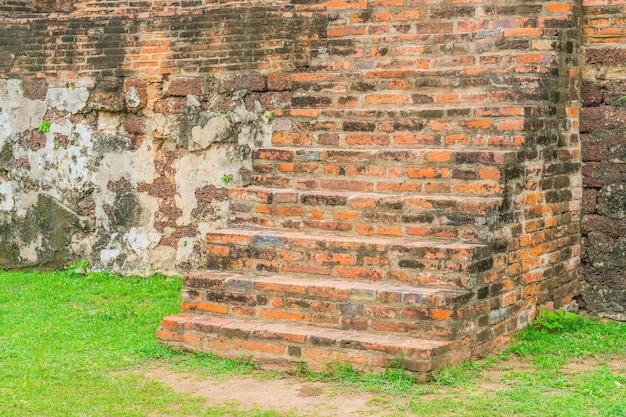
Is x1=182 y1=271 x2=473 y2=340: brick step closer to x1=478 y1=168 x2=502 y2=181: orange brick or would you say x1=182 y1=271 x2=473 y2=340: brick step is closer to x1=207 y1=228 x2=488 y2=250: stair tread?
x1=207 y1=228 x2=488 y2=250: stair tread

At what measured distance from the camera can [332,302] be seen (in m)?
5.33

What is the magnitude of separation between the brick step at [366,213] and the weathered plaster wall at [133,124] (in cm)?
206

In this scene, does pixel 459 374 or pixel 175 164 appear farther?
pixel 175 164

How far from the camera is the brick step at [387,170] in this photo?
18.0 ft

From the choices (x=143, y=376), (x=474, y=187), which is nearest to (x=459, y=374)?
(x=474, y=187)

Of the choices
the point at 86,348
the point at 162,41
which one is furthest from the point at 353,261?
the point at 162,41

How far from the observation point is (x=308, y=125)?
6223 mm

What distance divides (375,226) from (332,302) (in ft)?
1.90

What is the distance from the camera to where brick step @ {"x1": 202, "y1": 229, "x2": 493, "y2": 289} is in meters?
5.22

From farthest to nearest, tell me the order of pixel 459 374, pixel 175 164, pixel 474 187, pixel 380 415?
1. pixel 175 164
2. pixel 474 187
3. pixel 459 374
4. pixel 380 415

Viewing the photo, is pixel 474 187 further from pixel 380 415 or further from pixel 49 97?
pixel 49 97

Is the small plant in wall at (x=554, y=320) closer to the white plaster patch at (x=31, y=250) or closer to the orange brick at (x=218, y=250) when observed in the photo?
the orange brick at (x=218, y=250)

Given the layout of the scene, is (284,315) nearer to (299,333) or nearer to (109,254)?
(299,333)

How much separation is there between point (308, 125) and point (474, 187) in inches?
50.2
